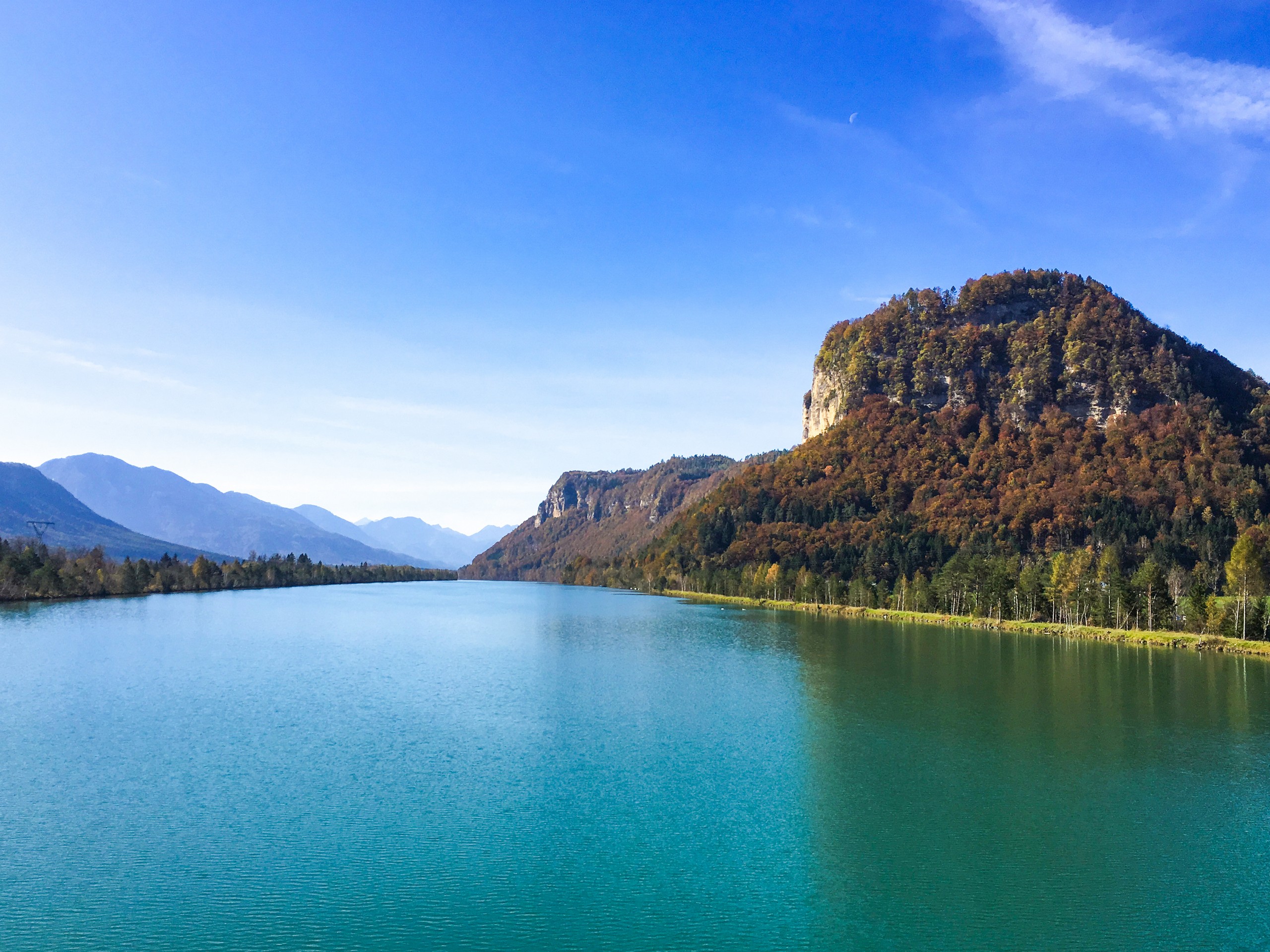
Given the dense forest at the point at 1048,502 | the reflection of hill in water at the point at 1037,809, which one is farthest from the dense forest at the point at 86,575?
the reflection of hill in water at the point at 1037,809

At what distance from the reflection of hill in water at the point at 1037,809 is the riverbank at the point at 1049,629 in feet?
64.2

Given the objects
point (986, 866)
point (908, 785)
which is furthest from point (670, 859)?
point (908, 785)

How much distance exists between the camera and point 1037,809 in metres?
28.1

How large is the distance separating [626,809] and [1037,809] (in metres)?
14.4

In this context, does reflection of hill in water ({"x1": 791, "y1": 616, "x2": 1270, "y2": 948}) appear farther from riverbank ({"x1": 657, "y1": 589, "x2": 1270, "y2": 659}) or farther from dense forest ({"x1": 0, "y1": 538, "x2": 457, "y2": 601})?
dense forest ({"x1": 0, "y1": 538, "x2": 457, "y2": 601})

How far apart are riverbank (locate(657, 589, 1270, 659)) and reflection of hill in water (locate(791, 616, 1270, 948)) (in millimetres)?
19577

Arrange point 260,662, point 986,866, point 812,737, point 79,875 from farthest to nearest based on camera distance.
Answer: point 260,662 → point 812,737 → point 986,866 → point 79,875

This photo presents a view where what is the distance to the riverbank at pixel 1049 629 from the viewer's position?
7438cm

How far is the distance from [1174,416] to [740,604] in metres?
99.1

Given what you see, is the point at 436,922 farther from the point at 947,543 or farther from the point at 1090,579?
the point at 947,543

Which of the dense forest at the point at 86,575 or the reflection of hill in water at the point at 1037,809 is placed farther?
the dense forest at the point at 86,575

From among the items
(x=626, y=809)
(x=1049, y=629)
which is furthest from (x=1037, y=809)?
(x=1049, y=629)

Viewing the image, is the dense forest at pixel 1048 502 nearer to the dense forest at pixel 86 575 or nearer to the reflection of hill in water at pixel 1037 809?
the reflection of hill in water at pixel 1037 809

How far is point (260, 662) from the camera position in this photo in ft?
202
